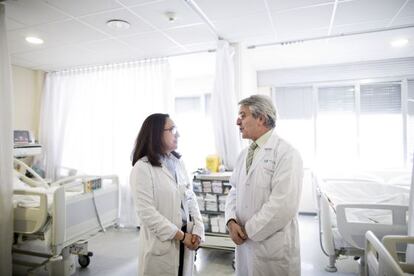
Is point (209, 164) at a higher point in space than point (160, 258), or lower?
higher

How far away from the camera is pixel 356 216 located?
7.97 feet

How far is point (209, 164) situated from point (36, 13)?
6.60ft

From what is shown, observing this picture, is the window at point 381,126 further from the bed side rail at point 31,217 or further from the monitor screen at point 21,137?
the monitor screen at point 21,137

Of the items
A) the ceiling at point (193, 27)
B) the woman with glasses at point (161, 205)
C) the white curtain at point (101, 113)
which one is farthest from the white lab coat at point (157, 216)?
the white curtain at point (101, 113)

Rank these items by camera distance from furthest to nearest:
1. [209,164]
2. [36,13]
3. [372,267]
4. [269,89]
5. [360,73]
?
[269,89] → [360,73] → [209,164] → [36,13] → [372,267]

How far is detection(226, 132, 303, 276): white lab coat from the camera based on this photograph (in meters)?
1.34

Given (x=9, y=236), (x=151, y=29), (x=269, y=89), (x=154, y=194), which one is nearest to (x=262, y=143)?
(x=154, y=194)

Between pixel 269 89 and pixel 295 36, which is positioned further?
pixel 269 89

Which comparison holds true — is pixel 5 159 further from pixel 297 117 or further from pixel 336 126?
pixel 336 126

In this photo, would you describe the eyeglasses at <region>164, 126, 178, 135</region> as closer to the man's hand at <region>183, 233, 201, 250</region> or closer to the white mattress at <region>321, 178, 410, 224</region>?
the man's hand at <region>183, 233, 201, 250</region>

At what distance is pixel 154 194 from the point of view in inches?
57.2

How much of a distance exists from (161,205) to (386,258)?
103 centimetres

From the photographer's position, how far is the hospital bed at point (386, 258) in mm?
1019

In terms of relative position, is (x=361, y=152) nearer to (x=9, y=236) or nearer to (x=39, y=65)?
(x=9, y=236)
